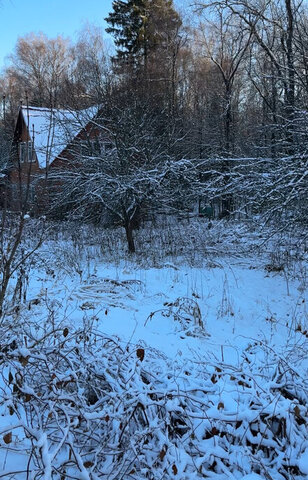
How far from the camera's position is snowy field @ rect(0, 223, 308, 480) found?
2250 mm

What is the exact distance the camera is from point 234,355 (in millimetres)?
3945

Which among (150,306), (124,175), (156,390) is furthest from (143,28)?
(156,390)

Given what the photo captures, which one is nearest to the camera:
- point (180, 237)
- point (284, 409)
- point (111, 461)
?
point (111, 461)

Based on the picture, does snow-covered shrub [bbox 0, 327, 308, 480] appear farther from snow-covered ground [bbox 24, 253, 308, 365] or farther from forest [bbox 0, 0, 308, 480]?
snow-covered ground [bbox 24, 253, 308, 365]

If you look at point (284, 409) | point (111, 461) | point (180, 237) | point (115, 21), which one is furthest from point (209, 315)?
point (115, 21)

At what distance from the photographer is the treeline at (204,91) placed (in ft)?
25.4

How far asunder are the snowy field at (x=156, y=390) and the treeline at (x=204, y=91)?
9.17 feet

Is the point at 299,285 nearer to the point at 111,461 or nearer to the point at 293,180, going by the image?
the point at 293,180

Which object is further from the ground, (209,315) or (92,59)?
(92,59)

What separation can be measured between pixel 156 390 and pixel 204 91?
88.2 ft

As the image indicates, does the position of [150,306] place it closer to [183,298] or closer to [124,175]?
[183,298]

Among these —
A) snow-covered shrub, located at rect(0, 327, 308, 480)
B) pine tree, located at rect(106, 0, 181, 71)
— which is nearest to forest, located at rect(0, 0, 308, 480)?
snow-covered shrub, located at rect(0, 327, 308, 480)

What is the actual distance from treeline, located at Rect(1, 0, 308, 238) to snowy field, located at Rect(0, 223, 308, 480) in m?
2.80

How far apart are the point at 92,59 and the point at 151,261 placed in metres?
7.80
